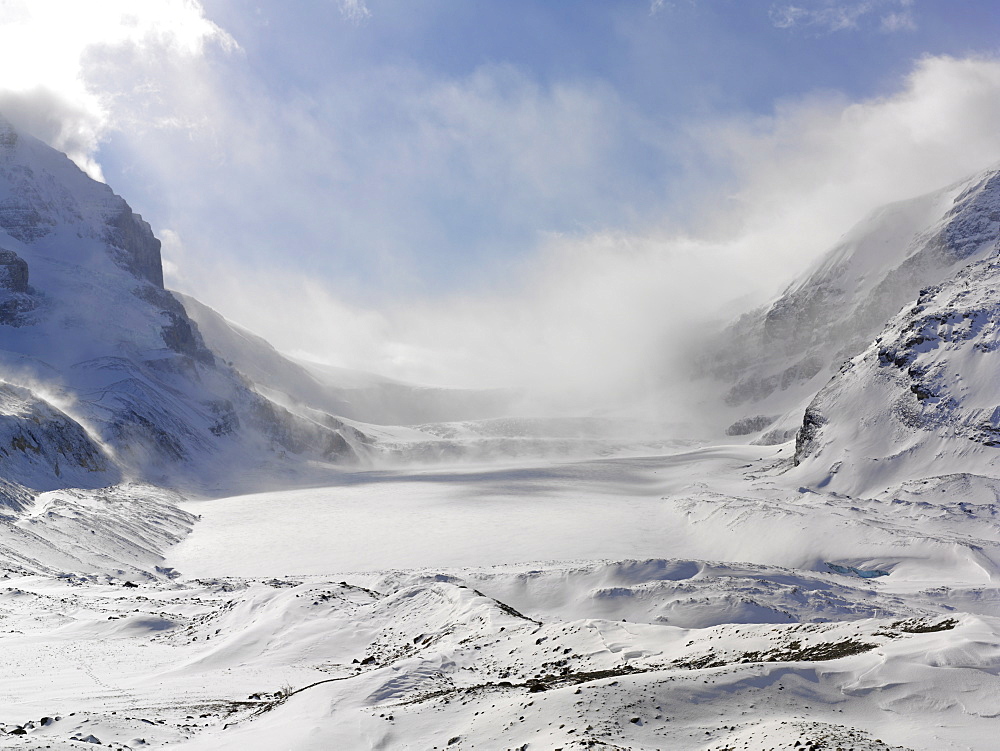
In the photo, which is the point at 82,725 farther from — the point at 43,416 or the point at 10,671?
the point at 43,416

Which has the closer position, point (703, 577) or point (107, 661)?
point (107, 661)

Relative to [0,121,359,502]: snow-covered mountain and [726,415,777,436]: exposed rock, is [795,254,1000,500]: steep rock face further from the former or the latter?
[726,415,777,436]: exposed rock

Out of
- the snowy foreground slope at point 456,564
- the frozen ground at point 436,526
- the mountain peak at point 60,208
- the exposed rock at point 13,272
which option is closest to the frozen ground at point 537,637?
the snowy foreground slope at point 456,564

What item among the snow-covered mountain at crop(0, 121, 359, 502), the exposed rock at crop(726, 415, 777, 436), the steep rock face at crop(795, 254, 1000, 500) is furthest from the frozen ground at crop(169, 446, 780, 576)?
the exposed rock at crop(726, 415, 777, 436)

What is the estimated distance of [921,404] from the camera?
242ft

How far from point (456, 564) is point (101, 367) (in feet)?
290

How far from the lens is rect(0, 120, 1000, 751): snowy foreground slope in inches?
521

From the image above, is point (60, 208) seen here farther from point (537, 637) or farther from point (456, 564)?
point (537, 637)

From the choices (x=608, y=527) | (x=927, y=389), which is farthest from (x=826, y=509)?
(x=927, y=389)

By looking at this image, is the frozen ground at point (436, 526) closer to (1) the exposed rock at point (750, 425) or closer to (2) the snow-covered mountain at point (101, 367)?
(2) the snow-covered mountain at point (101, 367)

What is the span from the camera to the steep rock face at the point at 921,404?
6788 centimetres

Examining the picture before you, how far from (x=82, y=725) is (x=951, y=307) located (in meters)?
93.7

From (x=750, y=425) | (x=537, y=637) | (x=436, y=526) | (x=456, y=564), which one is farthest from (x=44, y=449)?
(x=750, y=425)

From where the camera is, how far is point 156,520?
64375 mm
